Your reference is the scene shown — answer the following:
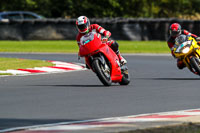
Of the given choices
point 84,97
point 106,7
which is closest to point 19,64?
point 84,97

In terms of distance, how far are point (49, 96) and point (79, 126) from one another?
3.86m

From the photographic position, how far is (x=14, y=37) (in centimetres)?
3712

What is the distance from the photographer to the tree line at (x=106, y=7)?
167 feet

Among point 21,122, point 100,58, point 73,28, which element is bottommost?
point 73,28

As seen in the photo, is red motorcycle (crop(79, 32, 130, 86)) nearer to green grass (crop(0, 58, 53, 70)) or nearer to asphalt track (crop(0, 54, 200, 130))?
asphalt track (crop(0, 54, 200, 130))

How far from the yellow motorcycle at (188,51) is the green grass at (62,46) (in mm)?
14119

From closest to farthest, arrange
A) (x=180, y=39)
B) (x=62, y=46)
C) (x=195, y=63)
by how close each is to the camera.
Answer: (x=195, y=63), (x=180, y=39), (x=62, y=46)

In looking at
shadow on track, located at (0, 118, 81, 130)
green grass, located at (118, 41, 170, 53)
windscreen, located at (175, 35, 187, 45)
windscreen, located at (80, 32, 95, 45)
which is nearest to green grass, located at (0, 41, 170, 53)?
green grass, located at (118, 41, 170, 53)

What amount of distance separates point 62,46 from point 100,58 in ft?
68.9

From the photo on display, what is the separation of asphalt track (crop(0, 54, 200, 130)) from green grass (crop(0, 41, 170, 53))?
13694 mm

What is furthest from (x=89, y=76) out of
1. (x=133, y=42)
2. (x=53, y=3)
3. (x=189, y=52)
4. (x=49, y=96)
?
(x=53, y=3)

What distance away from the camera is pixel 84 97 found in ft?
37.5

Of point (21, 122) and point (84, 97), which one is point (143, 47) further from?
point (21, 122)

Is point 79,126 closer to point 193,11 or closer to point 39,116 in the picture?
point 39,116
